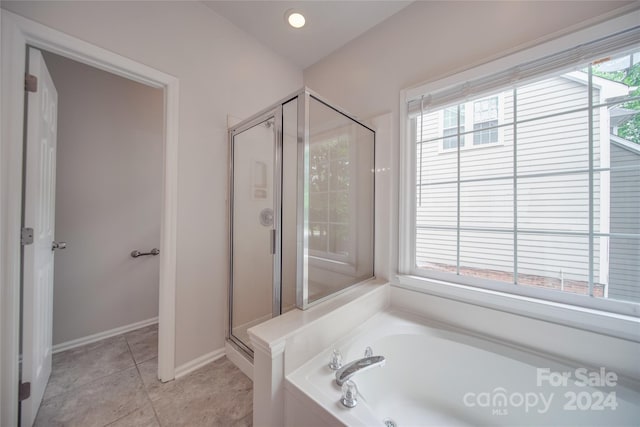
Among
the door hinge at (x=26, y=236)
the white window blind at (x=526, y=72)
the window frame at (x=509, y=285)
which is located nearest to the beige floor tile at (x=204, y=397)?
the door hinge at (x=26, y=236)

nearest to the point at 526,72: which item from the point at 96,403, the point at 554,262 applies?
the point at 554,262

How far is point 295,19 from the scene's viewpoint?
68.2 inches

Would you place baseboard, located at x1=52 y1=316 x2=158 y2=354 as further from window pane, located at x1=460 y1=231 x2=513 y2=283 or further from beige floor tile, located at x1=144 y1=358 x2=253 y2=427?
window pane, located at x1=460 y1=231 x2=513 y2=283

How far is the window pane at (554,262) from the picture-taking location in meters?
1.12

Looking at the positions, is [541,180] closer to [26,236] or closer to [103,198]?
[26,236]

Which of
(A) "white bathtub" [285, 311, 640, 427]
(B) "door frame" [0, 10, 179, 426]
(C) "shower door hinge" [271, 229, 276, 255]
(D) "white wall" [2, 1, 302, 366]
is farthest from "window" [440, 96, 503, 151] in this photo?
(B) "door frame" [0, 10, 179, 426]

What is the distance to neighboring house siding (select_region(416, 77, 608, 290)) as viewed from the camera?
1135 mm

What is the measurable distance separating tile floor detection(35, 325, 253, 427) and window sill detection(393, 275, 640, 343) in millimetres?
1363

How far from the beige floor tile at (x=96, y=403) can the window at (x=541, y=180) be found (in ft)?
6.47

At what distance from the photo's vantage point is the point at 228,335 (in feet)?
5.82

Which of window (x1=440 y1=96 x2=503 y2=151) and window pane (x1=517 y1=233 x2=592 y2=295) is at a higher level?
window (x1=440 y1=96 x2=503 y2=151)

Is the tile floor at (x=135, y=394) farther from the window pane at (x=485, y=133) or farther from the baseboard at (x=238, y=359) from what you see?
the window pane at (x=485, y=133)

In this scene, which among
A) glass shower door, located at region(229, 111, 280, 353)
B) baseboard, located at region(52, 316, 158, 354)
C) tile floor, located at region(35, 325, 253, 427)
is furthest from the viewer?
baseboard, located at region(52, 316, 158, 354)

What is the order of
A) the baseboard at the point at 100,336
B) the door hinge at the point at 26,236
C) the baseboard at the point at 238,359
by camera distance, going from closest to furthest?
the door hinge at the point at 26,236 < the baseboard at the point at 238,359 < the baseboard at the point at 100,336
